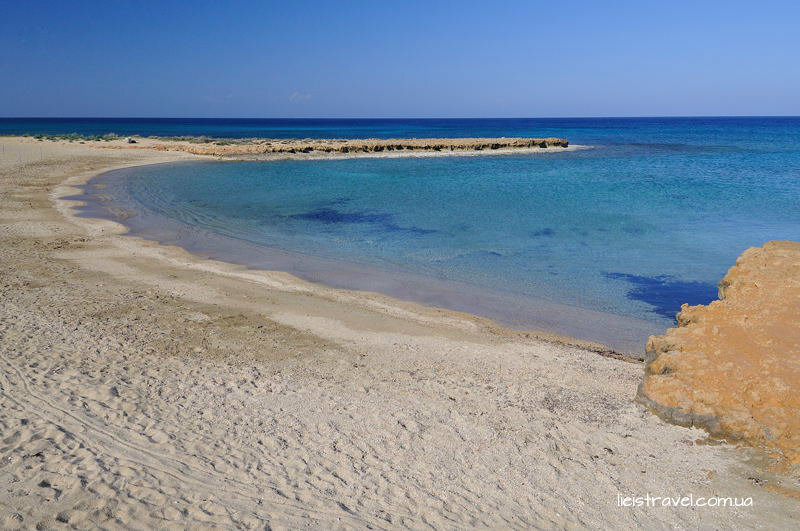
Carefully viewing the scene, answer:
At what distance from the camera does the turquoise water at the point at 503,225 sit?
36.8 feet

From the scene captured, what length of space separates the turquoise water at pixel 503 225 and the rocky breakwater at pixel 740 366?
7.26 feet

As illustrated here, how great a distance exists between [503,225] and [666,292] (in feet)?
24.0

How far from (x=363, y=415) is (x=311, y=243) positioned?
387 inches

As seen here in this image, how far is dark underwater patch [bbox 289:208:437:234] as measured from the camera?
57.3 feet

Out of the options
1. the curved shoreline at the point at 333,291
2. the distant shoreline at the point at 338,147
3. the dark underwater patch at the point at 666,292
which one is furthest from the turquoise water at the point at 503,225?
the distant shoreline at the point at 338,147

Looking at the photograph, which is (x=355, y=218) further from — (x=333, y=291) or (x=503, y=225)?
(x=333, y=291)

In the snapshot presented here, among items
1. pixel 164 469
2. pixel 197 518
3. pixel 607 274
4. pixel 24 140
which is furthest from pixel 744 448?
pixel 24 140

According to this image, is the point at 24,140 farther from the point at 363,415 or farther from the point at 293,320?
the point at 363,415

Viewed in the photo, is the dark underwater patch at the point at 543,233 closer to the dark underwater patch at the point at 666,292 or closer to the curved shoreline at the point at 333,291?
the dark underwater patch at the point at 666,292

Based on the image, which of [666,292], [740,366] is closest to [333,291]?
[666,292]

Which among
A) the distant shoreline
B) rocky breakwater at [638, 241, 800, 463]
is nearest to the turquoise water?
rocky breakwater at [638, 241, 800, 463]

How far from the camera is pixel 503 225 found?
1802cm

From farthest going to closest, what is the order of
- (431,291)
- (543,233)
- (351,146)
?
(351,146) → (543,233) → (431,291)

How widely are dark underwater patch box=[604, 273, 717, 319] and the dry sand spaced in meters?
3.25
